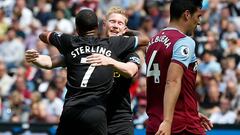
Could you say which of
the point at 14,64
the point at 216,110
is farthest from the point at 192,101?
the point at 14,64

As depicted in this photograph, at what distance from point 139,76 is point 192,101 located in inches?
374

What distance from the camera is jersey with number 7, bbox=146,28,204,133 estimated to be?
759 centimetres

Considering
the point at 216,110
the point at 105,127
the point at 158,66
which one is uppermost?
the point at 158,66

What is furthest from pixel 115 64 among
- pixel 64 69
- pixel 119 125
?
pixel 64 69

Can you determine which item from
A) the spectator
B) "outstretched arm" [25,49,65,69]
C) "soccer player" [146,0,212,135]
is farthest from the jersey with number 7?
the spectator

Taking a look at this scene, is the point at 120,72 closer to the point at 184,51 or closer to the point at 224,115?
the point at 184,51

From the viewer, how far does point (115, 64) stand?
8.24m

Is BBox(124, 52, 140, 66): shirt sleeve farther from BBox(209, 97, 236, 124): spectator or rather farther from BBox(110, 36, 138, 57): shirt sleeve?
BBox(209, 97, 236, 124): spectator

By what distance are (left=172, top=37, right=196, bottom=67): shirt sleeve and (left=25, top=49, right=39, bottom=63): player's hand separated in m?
1.91

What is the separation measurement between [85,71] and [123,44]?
528 millimetres

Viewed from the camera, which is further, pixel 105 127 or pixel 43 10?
pixel 43 10

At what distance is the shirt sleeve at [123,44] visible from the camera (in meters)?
8.90

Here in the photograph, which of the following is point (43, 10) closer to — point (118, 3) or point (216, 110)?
point (118, 3)

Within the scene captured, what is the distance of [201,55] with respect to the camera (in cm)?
1827
